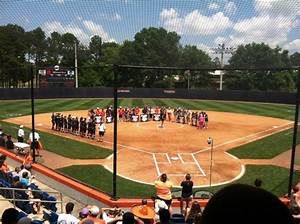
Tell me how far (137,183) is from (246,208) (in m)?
15.3

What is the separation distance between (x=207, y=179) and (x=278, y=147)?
935cm

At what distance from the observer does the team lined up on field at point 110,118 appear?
26.8m

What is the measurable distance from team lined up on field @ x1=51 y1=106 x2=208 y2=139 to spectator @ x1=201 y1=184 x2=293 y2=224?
23.7 m

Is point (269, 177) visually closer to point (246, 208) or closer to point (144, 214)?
point (144, 214)

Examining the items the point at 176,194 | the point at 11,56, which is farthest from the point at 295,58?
the point at 176,194

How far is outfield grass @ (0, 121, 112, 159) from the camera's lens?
20967mm

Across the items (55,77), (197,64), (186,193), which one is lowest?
(186,193)

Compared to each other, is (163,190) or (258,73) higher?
(258,73)

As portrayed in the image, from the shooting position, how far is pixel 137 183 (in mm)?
16031

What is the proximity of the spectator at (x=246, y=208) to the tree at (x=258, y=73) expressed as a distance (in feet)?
185

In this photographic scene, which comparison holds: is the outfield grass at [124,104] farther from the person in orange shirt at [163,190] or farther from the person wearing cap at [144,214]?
the person wearing cap at [144,214]

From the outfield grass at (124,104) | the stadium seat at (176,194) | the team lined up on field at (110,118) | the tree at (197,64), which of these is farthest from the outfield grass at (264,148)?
the tree at (197,64)

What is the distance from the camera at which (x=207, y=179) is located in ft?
55.5

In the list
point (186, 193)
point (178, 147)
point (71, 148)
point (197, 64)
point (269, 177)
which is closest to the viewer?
point (186, 193)
